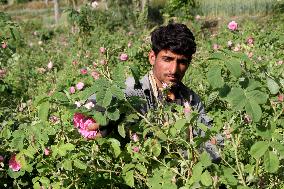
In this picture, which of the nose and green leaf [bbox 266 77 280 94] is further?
the nose

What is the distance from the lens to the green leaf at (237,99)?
4.45 feet

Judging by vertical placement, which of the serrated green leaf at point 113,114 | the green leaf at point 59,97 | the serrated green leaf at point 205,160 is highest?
the green leaf at point 59,97

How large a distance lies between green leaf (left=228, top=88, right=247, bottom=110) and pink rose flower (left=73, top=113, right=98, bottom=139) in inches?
20.1

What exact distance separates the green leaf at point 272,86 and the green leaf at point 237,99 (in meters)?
0.13

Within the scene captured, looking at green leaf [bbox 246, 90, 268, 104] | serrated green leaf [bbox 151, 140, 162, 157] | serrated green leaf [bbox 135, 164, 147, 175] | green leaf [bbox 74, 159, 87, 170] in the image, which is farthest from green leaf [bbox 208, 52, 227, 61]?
green leaf [bbox 74, 159, 87, 170]

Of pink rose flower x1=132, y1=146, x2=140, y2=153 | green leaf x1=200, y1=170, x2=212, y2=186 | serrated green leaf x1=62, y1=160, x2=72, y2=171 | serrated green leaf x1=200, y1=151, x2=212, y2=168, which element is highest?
serrated green leaf x1=200, y1=151, x2=212, y2=168

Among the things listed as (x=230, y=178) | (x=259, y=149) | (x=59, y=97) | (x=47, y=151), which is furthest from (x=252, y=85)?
(x=47, y=151)

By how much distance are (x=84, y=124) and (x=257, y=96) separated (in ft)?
1.98

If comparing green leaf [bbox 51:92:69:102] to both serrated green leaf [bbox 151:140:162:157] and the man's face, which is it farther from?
the man's face

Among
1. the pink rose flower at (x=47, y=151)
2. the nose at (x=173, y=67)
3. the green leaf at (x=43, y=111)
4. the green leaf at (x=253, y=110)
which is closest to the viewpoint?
the green leaf at (x=253, y=110)

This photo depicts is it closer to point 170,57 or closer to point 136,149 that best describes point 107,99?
point 136,149

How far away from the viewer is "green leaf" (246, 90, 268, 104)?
4.48 ft

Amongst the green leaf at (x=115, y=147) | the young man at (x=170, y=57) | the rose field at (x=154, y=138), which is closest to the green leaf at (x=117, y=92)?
the rose field at (x=154, y=138)

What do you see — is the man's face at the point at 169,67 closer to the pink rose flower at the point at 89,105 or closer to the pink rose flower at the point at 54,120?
the pink rose flower at the point at 54,120
